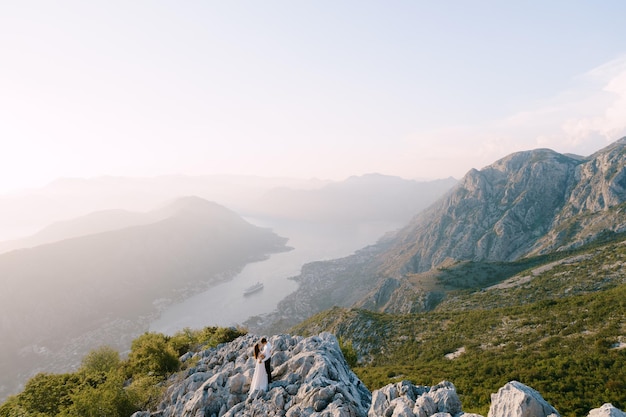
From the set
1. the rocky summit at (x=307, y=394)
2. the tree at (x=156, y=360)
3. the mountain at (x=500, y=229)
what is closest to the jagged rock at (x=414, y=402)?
the rocky summit at (x=307, y=394)

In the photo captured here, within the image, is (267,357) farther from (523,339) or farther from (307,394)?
(523,339)

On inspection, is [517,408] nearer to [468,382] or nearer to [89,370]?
[468,382]

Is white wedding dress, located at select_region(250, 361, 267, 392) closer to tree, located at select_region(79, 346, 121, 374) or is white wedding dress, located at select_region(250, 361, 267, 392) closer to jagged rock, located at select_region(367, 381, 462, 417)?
jagged rock, located at select_region(367, 381, 462, 417)

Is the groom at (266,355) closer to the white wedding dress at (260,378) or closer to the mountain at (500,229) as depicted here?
the white wedding dress at (260,378)

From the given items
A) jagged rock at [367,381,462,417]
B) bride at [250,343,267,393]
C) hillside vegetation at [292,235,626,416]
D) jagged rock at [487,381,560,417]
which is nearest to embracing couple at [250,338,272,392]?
bride at [250,343,267,393]

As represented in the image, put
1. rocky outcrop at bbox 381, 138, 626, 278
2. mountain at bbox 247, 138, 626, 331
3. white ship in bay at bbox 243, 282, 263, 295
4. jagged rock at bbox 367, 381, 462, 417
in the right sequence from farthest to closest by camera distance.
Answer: white ship in bay at bbox 243, 282, 263, 295, rocky outcrop at bbox 381, 138, 626, 278, mountain at bbox 247, 138, 626, 331, jagged rock at bbox 367, 381, 462, 417
